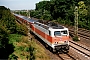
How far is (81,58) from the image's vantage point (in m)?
21.6

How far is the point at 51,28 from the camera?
2364 centimetres

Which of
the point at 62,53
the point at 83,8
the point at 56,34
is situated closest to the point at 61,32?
the point at 56,34

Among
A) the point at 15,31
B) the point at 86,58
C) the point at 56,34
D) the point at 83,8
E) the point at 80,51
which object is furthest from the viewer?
the point at 83,8

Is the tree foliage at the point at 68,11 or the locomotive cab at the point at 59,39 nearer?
the locomotive cab at the point at 59,39

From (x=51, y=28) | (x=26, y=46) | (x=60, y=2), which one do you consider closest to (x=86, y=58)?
(x=51, y=28)

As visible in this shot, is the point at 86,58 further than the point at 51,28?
No

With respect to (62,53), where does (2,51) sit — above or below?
above

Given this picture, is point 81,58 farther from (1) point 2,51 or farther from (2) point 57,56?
(1) point 2,51

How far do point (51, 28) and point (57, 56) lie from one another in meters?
3.32

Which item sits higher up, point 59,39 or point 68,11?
point 68,11

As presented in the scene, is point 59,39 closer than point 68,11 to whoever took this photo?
Yes

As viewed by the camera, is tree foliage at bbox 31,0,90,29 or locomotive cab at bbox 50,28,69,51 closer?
locomotive cab at bbox 50,28,69,51

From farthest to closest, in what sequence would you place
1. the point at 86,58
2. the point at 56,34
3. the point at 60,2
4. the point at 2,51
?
the point at 60,2
the point at 56,34
the point at 86,58
the point at 2,51

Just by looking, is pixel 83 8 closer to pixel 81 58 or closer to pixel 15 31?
pixel 15 31
